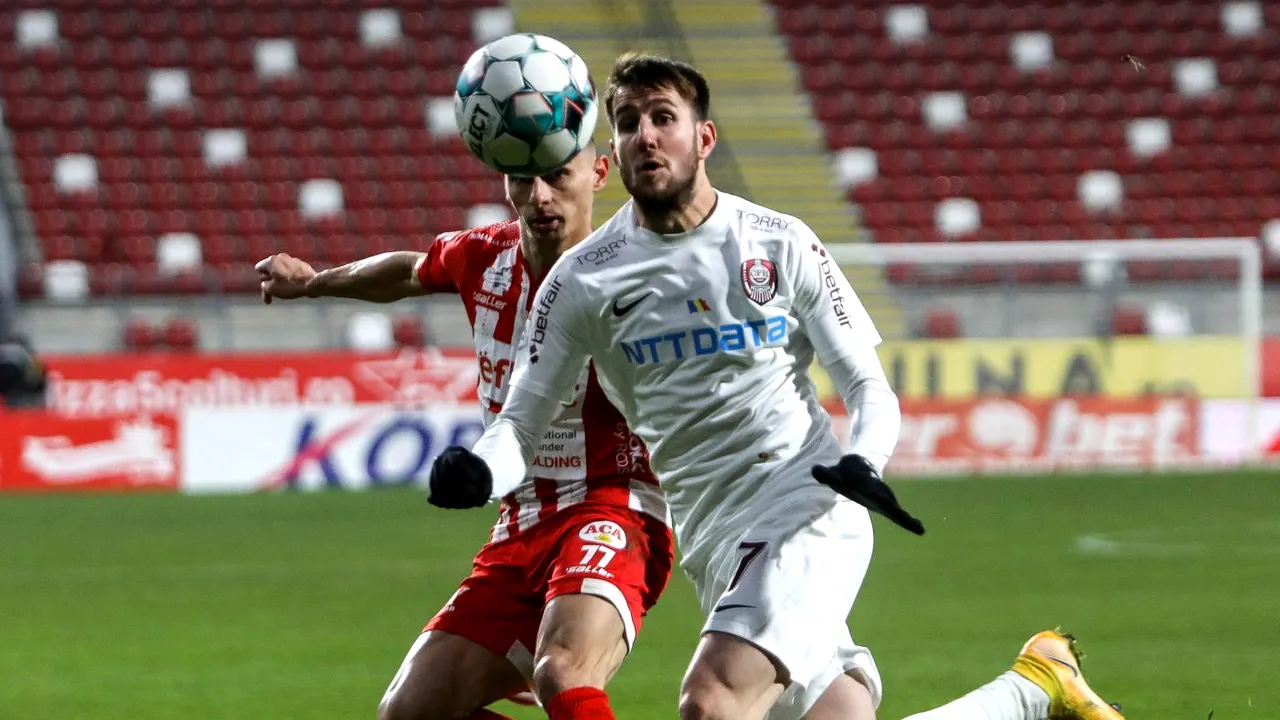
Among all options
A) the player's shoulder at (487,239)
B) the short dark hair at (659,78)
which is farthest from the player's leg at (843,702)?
the player's shoulder at (487,239)

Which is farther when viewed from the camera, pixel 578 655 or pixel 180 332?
pixel 180 332

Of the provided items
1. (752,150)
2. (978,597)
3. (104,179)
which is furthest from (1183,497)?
(104,179)

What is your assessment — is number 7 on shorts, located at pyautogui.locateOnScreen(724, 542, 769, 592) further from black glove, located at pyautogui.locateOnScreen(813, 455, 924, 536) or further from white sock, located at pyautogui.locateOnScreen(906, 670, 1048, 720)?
white sock, located at pyautogui.locateOnScreen(906, 670, 1048, 720)

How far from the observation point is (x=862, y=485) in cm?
409

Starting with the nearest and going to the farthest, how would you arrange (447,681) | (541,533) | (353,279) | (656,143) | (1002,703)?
(656,143) < (447,681) < (541,533) < (1002,703) < (353,279)

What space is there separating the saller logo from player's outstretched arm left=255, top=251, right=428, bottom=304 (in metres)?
1.49

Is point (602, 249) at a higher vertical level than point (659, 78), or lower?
lower

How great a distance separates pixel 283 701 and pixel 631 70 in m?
3.64

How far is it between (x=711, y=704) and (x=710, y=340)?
35.2 inches

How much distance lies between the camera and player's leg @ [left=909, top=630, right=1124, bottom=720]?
17.5 ft

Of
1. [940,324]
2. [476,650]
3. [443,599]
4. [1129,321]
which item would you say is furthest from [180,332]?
[476,650]

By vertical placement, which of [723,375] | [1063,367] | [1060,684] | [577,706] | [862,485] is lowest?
[1063,367]

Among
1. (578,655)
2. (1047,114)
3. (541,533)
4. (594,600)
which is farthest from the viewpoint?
(1047,114)

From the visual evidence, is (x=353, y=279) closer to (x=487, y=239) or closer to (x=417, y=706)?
(x=487, y=239)
